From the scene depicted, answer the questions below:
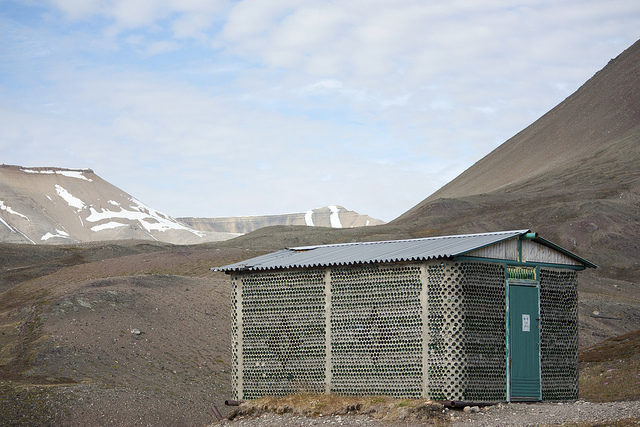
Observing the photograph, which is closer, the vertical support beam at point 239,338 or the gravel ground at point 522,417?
the gravel ground at point 522,417

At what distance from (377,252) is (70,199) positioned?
157 m

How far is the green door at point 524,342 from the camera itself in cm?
1675

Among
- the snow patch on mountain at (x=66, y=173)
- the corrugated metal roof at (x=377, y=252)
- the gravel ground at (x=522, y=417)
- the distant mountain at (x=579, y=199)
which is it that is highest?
the snow patch on mountain at (x=66, y=173)

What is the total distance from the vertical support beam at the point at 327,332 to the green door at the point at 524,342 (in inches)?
137

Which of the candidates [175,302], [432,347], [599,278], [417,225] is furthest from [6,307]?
[417,225]

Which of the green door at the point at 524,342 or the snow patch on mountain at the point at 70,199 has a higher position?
the snow patch on mountain at the point at 70,199

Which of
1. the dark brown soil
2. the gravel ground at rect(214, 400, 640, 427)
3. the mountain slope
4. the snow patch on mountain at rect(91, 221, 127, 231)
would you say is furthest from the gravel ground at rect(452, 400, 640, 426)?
the snow patch on mountain at rect(91, 221, 127, 231)

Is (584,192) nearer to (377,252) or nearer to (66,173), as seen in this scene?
(377,252)

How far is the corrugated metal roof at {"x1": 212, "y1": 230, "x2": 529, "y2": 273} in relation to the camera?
54.0ft

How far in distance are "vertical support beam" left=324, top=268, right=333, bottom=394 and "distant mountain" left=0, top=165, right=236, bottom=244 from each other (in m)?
130

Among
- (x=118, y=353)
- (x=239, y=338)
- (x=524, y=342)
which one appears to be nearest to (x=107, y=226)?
(x=118, y=353)

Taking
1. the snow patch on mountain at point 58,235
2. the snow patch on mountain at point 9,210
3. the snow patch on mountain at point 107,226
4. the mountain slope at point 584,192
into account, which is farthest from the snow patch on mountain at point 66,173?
the mountain slope at point 584,192

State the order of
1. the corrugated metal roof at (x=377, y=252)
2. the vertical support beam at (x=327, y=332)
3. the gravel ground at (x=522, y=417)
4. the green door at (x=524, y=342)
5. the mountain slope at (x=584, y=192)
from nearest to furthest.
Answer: the gravel ground at (x=522, y=417)
the corrugated metal roof at (x=377, y=252)
the green door at (x=524, y=342)
the vertical support beam at (x=327, y=332)
the mountain slope at (x=584, y=192)

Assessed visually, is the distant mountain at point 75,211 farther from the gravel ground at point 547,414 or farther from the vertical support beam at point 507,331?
the gravel ground at point 547,414
